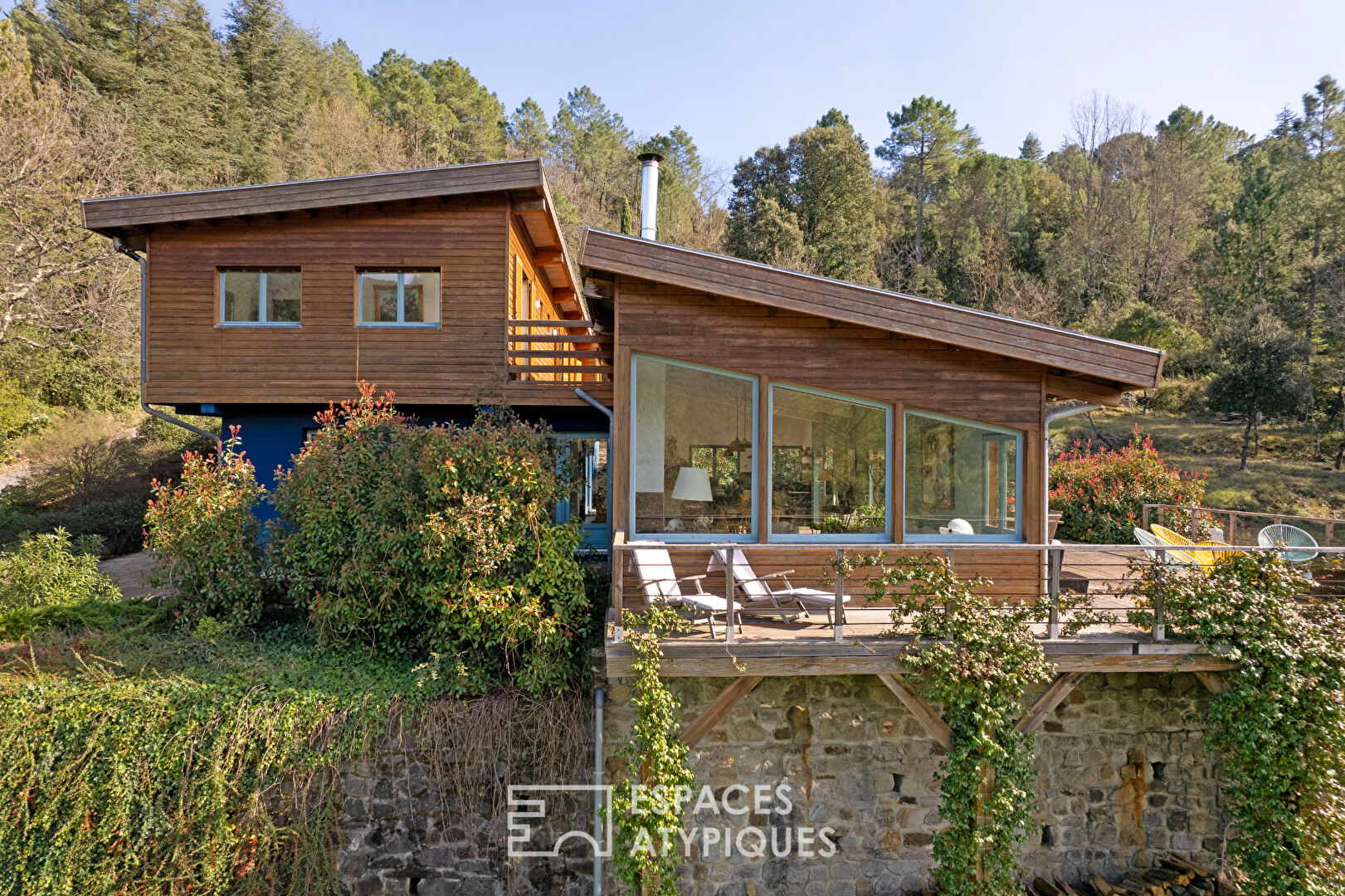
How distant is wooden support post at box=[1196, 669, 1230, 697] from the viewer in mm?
6066

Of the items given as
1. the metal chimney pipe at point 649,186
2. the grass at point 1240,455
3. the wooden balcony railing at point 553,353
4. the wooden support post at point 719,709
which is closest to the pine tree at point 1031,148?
the grass at point 1240,455

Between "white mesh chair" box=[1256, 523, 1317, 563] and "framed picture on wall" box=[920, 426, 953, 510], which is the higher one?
"framed picture on wall" box=[920, 426, 953, 510]

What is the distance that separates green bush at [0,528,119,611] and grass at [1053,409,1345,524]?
17944 mm

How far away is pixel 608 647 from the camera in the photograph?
570cm

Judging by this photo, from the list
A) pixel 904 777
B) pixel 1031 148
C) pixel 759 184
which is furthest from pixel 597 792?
pixel 1031 148

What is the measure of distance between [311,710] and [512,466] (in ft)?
8.57

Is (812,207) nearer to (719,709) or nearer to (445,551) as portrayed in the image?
(445,551)

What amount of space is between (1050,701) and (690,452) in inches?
149

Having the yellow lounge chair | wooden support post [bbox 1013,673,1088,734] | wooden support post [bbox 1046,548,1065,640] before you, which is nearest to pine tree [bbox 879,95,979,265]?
the yellow lounge chair

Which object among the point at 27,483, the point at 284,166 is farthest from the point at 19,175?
the point at 284,166

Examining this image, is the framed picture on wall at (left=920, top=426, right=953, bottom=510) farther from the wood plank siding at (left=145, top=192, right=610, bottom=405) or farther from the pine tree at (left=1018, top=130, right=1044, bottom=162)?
the pine tree at (left=1018, top=130, right=1044, bottom=162)

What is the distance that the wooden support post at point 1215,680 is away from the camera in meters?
6.07

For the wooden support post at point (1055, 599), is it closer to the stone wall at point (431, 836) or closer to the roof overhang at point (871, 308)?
the roof overhang at point (871, 308)

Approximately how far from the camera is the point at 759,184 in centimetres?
2820
